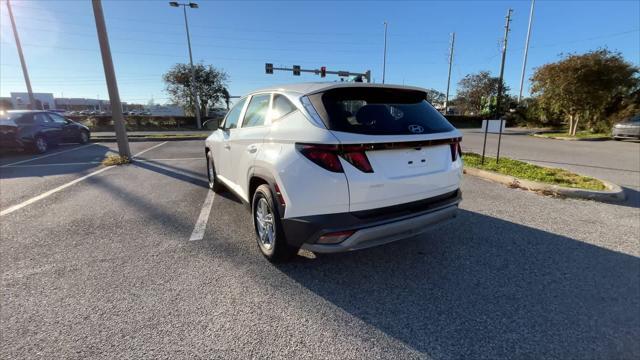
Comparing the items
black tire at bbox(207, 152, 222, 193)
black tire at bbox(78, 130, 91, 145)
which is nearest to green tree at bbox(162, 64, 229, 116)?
black tire at bbox(78, 130, 91, 145)

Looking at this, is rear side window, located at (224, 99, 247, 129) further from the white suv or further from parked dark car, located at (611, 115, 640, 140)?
parked dark car, located at (611, 115, 640, 140)

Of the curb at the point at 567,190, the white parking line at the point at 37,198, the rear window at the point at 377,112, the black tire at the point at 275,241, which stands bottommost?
the white parking line at the point at 37,198

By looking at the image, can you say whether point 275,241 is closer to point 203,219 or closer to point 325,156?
point 325,156

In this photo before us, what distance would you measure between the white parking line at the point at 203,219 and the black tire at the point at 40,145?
9.80 m

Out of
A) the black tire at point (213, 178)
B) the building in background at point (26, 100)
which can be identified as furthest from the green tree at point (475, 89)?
the building in background at point (26, 100)

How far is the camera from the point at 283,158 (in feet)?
8.48

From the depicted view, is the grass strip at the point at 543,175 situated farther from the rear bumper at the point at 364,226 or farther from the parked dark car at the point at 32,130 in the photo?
the parked dark car at the point at 32,130

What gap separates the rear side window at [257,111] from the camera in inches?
135

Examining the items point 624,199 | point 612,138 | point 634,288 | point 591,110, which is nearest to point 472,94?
point 591,110

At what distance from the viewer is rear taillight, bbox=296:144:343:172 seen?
7.49 feet

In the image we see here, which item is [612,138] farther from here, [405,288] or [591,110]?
[405,288]

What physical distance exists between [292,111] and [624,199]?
5.83 meters

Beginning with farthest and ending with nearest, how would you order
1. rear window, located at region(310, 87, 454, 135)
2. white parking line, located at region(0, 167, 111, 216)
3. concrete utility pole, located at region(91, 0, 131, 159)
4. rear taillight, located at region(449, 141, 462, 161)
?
concrete utility pole, located at region(91, 0, 131, 159) → white parking line, located at region(0, 167, 111, 216) → rear taillight, located at region(449, 141, 462, 161) → rear window, located at region(310, 87, 454, 135)

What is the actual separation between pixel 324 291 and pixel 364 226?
71 centimetres
